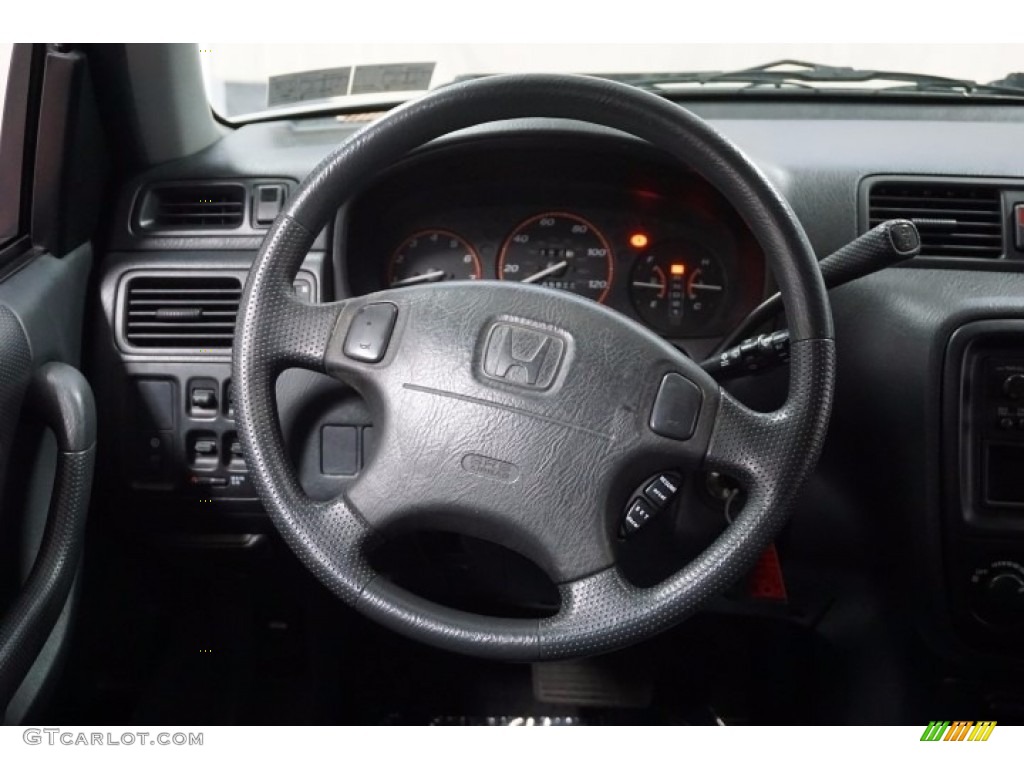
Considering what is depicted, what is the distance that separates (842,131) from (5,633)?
4.75ft

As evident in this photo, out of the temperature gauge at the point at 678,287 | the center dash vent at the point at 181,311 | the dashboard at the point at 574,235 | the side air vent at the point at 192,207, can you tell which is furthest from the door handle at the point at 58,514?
the temperature gauge at the point at 678,287

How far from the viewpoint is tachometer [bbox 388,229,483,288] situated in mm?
1590

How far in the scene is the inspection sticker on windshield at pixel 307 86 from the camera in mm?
1789

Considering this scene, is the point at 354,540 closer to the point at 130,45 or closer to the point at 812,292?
the point at 812,292

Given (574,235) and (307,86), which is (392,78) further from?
(574,235)

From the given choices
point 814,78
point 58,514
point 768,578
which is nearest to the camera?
point 58,514

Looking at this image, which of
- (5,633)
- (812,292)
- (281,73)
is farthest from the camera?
(281,73)

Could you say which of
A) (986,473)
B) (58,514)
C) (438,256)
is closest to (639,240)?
(438,256)

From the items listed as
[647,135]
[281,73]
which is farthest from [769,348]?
[281,73]

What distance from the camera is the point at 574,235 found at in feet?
5.17

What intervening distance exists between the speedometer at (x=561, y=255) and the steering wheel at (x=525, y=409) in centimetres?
38

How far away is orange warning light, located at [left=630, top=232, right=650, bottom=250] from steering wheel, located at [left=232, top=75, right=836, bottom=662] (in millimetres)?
394

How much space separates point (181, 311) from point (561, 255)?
0.60m

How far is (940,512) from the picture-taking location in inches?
56.9
